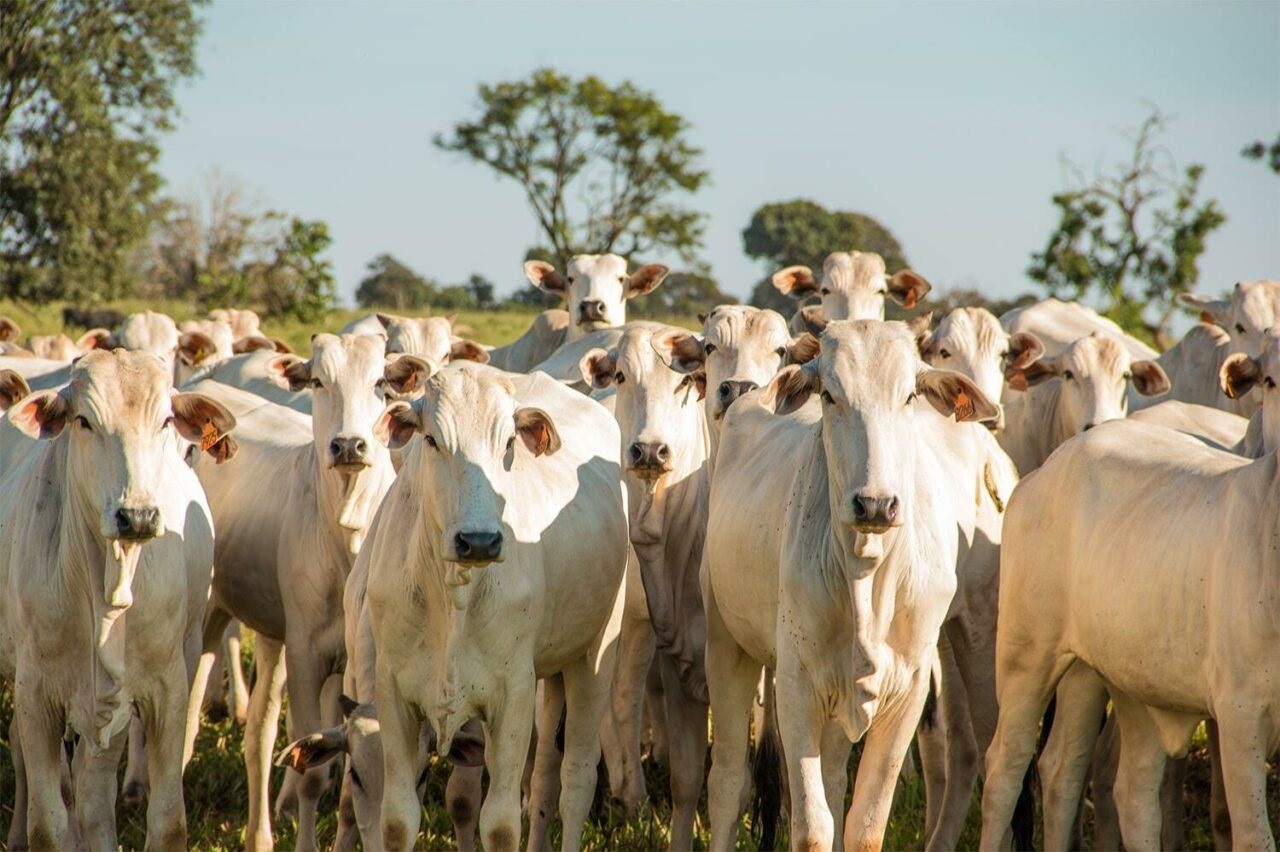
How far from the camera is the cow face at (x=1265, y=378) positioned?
7845 mm

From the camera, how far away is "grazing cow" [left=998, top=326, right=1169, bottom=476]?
10852 millimetres

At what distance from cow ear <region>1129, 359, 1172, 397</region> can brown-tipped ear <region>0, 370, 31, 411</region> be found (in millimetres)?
6311

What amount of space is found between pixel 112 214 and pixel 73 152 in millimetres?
1206

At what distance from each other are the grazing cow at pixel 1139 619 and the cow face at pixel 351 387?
3103 mm

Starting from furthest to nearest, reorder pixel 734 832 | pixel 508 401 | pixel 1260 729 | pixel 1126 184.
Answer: pixel 1126 184, pixel 734 832, pixel 508 401, pixel 1260 729

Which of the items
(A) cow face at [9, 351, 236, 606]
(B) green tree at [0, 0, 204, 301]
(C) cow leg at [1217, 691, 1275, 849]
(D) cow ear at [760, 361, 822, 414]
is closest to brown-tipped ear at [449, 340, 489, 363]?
(A) cow face at [9, 351, 236, 606]

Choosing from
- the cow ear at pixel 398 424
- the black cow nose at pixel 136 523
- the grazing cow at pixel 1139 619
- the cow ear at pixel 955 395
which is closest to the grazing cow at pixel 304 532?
the cow ear at pixel 398 424

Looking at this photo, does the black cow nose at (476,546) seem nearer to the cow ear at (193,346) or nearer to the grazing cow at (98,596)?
the grazing cow at (98,596)

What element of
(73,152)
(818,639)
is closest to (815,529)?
(818,639)

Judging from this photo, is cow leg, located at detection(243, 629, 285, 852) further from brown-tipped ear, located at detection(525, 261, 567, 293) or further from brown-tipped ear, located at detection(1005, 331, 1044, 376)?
brown-tipped ear, located at detection(525, 261, 567, 293)

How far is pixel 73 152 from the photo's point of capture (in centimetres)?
2978

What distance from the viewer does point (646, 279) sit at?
13.8 meters

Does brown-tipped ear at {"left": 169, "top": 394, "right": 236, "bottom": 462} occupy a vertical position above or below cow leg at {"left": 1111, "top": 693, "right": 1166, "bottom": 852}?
above

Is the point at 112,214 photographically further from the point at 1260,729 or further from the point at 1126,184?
the point at 1260,729
